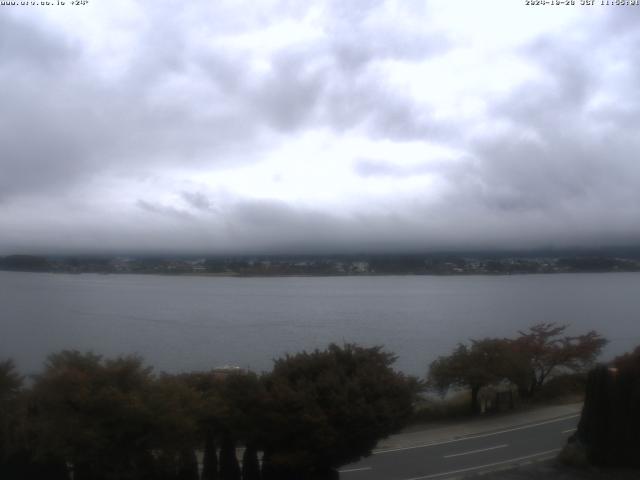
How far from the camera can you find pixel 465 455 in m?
20.9

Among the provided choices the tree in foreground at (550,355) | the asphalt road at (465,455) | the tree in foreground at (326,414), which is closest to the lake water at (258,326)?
the tree in foreground at (550,355)

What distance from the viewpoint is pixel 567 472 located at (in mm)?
14125

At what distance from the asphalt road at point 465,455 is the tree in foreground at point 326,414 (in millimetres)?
2958

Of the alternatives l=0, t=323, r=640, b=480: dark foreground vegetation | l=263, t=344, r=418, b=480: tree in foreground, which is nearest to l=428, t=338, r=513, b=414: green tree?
l=0, t=323, r=640, b=480: dark foreground vegetation

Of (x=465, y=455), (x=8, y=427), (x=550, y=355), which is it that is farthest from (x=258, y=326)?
(x=8, y=427)

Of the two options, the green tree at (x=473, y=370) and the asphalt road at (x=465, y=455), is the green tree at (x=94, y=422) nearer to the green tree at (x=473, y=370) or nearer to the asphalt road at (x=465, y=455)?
Result: the asphalt road at (x=465, y=455)

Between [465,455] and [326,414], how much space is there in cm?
706

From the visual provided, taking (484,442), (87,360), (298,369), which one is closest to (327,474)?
(298,369)

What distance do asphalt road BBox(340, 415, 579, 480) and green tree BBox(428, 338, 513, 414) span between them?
21.1 ft

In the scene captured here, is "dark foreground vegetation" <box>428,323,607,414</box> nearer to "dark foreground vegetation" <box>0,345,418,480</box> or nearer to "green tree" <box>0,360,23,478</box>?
"dark foreground vegetation" <box>0,345,418,480</box>

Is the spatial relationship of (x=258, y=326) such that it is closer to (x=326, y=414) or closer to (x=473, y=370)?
(x=473, y=370)

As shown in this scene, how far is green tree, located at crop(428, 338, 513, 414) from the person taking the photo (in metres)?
31.5

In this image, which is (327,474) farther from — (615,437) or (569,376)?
(569,376)

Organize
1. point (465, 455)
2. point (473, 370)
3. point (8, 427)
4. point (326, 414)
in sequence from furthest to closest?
1. point (473, 370)
2. point (465, 455)
3. point (326, 414)
4. point (8, 427)
